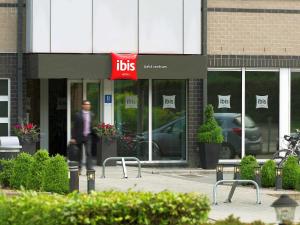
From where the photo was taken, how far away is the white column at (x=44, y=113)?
2350 cm

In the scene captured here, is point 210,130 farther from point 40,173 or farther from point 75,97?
point 40,173

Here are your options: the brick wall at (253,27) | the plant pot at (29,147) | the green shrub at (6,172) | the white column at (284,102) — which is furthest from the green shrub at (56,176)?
the white column at (284,102)

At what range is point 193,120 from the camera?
23.6 metres

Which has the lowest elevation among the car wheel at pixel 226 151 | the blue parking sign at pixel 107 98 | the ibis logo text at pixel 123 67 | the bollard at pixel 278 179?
the bollard at pixel 278 179

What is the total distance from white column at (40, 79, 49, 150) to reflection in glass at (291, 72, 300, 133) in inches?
279

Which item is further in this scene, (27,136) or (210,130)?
(210,130)

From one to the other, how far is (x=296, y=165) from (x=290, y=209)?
30.1 feet

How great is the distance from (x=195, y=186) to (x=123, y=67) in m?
5.06

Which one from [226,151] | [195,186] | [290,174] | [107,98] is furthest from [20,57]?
[290,174]

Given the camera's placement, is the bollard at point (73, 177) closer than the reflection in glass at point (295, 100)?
Yes

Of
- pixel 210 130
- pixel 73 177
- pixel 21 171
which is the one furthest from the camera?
pixel 210 130

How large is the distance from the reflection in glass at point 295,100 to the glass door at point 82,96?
223 inches

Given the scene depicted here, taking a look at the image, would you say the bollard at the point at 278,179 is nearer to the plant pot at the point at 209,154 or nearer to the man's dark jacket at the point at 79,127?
the man's dark jacket at the point at 79,127

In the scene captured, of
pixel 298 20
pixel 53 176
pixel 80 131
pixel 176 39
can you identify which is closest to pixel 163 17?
pixel 176 39
